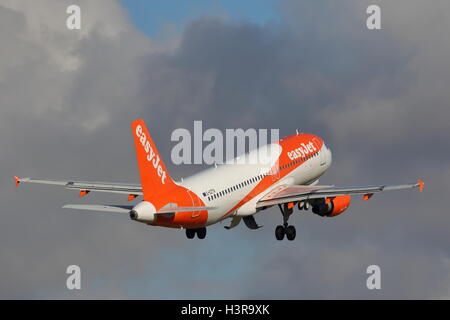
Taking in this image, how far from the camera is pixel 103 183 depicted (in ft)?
255

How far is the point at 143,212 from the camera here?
66062mm

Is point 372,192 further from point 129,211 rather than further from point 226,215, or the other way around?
point 129,211

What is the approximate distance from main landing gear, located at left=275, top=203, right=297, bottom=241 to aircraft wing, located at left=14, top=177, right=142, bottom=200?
35.1ft

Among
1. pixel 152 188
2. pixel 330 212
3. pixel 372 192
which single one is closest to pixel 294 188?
pixel 330 212

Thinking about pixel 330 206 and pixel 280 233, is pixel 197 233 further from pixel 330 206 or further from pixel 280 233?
pixel 330 206

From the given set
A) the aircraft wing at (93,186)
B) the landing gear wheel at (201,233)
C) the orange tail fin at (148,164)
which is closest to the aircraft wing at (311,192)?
the landing gear wheel at (201,233)

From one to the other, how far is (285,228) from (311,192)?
4.65m

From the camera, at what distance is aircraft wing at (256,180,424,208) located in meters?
72.0

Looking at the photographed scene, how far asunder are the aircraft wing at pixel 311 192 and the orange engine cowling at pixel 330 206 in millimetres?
1507

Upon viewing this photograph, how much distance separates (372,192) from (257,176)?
31.2 feet

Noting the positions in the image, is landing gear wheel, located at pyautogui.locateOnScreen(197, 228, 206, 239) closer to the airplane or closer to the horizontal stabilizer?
the airplane

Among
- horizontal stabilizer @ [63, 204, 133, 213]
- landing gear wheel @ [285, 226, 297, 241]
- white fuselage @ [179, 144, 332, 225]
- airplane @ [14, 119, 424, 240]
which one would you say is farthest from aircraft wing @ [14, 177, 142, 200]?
landing gear wheel @ [285, 226, 297, 241]

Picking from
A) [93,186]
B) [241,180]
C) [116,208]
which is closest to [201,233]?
[241,180]

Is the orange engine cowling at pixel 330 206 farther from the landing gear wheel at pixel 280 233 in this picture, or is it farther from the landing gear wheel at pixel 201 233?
the landing gear wheel at pixel 201 233
